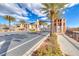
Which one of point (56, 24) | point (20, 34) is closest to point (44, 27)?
point (56, 24)

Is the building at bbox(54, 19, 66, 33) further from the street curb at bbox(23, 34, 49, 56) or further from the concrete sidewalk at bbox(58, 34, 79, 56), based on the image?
the street curb at bbox(23, 34, 49, 56)

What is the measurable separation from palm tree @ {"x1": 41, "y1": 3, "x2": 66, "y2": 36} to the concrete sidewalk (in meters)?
0.20

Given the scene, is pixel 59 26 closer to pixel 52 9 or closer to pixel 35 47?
pixel 52 9

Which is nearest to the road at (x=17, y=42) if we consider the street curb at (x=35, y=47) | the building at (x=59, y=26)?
the street curb at (x=35, y=47)

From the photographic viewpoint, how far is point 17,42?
2.68 metres

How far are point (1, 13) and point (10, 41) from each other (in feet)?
1.49

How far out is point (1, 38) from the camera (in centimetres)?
264

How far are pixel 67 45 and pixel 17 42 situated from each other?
78cm

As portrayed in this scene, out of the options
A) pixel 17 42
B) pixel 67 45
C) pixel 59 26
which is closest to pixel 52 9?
pixel 59 26

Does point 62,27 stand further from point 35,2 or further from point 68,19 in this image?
point 35,2

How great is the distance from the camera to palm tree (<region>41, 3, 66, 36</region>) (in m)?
2.61

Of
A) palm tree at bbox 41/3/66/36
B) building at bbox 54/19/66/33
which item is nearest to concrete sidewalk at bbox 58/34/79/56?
building at bbox 54/19/66/33

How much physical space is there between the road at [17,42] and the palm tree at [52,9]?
27 cm

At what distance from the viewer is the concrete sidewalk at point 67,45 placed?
2603 mm
